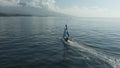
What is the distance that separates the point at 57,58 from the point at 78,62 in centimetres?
389

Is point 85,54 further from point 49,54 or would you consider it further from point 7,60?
point 7,60

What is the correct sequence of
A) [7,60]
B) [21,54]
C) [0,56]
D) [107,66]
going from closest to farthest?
[107,66] → [7,60] → [0,56] → [21,54]

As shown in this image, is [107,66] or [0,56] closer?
[107,66]

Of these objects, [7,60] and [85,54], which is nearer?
[7,60]

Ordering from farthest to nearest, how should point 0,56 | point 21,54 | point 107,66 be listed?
point 21,54 → point 0,56 → point 107,66

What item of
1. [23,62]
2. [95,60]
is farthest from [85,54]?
[23,62]

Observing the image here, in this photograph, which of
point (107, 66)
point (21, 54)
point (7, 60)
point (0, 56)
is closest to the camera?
point (107, 66)

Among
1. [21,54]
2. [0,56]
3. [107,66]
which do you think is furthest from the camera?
[21,54]

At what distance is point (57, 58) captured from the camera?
76.8ft

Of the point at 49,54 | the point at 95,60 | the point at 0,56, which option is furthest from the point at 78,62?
the point at 0,56

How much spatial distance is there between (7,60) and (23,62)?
2939 mm

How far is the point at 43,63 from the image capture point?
2097 centimetres

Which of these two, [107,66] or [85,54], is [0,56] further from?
[107,66]

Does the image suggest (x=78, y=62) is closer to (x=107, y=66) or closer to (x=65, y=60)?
(x=65, y=60)
